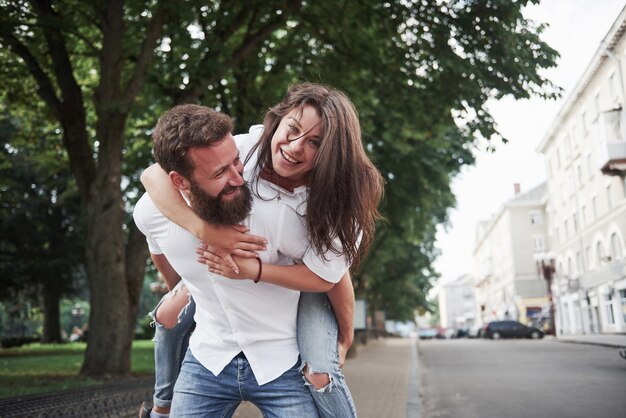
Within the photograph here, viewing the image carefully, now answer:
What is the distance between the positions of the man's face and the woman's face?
0.57ft

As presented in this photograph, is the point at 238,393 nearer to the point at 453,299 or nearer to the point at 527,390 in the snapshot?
the point at 527,390

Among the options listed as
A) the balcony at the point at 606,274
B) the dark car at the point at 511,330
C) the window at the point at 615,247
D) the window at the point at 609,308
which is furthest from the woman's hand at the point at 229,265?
the dark car at the point at 511,330

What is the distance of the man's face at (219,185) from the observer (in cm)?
232

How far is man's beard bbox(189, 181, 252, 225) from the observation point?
2408 millimetres

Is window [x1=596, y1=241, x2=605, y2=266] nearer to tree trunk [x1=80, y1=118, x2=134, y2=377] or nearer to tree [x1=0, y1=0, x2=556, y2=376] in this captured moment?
tree [x1=0, y1=0, x2=556, y2=376]

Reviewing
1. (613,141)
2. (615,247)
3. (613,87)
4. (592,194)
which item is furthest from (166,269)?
(592,194)

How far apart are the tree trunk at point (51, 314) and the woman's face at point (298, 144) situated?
113 feet

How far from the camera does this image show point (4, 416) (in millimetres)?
5676

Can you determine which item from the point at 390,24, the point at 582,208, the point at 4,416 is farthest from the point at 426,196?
the point at 582,208

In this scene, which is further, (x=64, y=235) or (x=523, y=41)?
(x=64, y=235)

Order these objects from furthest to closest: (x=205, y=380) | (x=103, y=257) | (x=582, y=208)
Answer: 1. (x=582, y=208)
2. (x=103, y=257)
3. (x=205, y=380)

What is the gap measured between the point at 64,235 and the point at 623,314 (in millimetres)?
30296

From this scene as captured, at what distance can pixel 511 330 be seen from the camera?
51.0 metres

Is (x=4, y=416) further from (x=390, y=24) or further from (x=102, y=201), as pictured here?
(x=390, y=24)
